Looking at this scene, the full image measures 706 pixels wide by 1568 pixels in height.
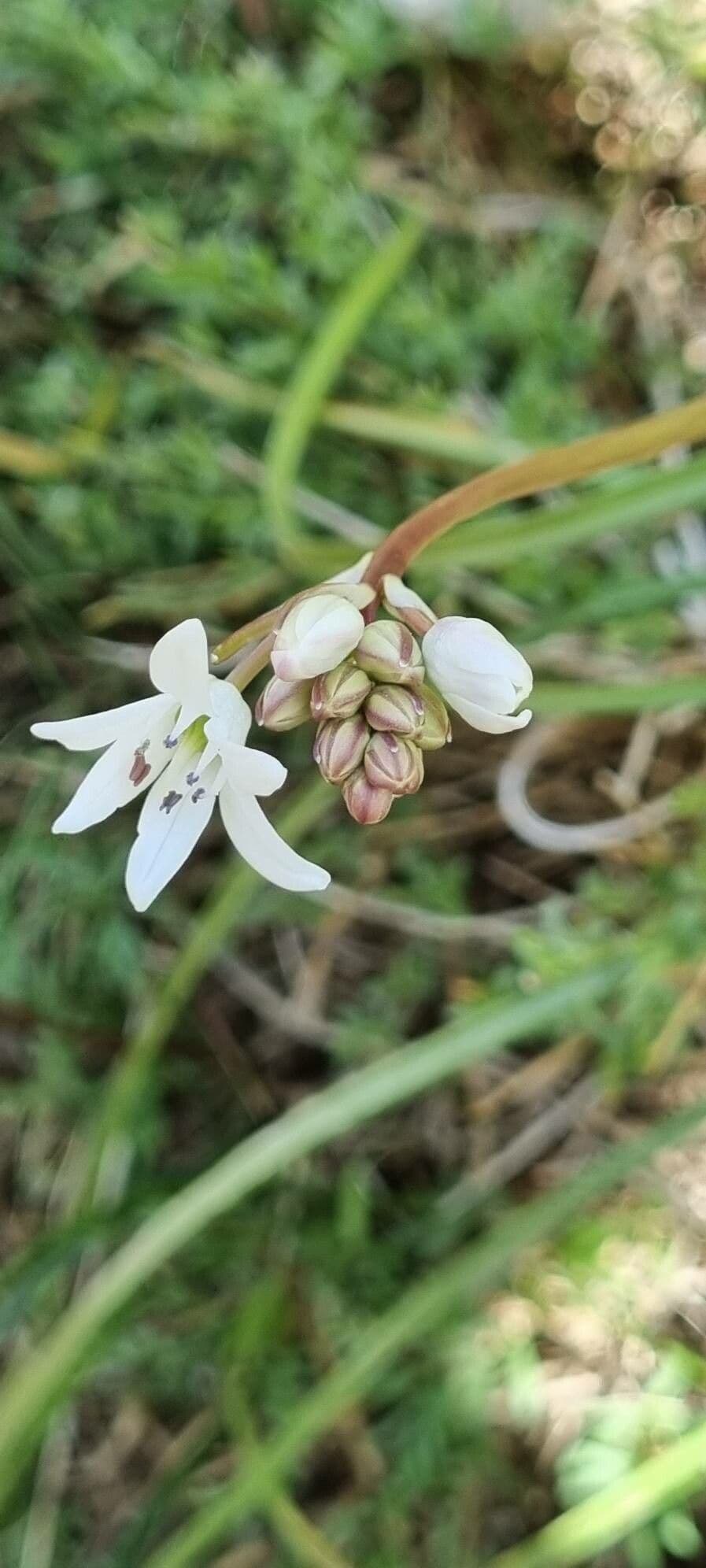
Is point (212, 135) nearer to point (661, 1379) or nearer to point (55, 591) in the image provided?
point (55, 591)

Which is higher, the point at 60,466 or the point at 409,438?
the point at 60,466

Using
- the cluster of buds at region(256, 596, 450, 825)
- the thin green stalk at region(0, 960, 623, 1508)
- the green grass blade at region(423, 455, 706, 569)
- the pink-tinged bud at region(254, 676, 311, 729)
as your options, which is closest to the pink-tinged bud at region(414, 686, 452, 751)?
the cluster of buds at region(256, 596, 450, 825)

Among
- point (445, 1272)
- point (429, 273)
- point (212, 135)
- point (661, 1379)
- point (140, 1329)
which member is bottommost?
point (661, 1379)

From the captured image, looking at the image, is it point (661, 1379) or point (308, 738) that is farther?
point (308, 738)

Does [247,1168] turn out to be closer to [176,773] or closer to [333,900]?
[333,900]

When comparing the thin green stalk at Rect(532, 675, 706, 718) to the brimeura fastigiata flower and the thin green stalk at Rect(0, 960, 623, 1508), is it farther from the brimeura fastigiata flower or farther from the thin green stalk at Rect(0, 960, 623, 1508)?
the brimeura fastigiata flower

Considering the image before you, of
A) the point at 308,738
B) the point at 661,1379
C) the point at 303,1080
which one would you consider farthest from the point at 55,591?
the point at 661,1379
